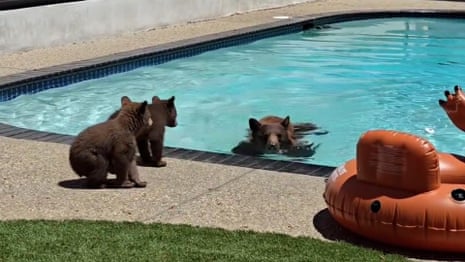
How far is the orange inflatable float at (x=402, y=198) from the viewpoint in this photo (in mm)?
4652

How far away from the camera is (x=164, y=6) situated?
16.4 meters

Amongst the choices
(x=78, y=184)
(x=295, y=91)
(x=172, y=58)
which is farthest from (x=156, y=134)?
(x=172, y=58)

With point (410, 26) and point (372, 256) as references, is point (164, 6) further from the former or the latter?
point (372, 256)

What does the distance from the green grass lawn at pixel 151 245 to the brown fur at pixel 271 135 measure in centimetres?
316

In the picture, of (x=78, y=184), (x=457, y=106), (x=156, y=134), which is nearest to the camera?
(x=457, y=106)

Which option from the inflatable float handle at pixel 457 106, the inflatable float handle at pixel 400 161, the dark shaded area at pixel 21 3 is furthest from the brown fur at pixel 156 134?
the dark shaded area at pixel 21 3

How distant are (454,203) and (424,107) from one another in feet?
23.4

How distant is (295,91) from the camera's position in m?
12.6

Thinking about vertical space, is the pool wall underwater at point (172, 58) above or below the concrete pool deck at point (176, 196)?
below

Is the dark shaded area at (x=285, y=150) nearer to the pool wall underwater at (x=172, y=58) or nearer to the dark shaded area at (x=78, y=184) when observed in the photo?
the pool wall underwater at (x=172, y=58)

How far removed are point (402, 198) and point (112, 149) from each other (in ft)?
6.82

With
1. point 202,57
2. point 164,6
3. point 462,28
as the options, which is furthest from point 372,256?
point 462,28

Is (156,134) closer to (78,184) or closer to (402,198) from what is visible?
(78,184)

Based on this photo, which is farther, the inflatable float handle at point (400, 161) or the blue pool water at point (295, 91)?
the blue pool water at point (295, 91)
